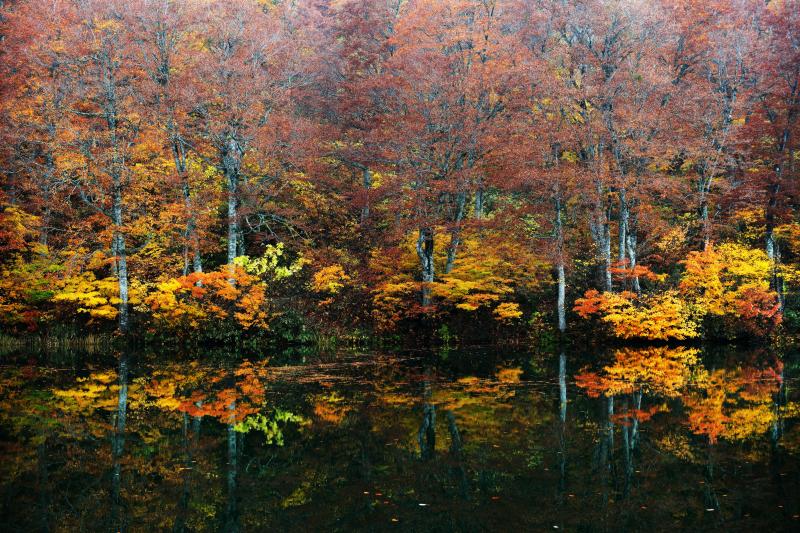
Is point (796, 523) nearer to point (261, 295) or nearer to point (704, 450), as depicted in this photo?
point (704, 450)

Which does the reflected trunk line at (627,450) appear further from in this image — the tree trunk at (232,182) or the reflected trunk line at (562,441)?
the tree trunk at (232,182)

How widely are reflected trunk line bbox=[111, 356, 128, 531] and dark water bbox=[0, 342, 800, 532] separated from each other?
0.03 m

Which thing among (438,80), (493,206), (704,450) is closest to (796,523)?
(704,450)

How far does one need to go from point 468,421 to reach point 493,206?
23.1 meters

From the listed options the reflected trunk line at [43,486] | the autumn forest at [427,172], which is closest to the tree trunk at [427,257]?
the autumn forest at [427,172]

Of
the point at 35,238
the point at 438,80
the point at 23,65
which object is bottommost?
the point at 35,238

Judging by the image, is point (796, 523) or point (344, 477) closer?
point (796, 523)

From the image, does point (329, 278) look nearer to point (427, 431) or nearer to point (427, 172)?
point (427, 172)

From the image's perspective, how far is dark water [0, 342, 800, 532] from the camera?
22.1 feet

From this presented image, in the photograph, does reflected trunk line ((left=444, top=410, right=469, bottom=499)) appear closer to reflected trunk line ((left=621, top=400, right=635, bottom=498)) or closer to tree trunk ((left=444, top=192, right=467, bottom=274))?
reflected trunk line ((left=621, top=400, right=635, bottom=498))

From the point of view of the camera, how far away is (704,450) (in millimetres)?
9109

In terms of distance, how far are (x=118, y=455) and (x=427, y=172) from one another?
62.0 feet

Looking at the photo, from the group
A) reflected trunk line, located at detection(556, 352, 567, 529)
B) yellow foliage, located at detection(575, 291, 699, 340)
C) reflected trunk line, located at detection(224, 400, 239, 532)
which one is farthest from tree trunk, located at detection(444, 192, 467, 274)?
reflected trunk line, located at detection(224, 400, 239, 532)

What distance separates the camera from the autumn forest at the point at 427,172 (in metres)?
25.2
